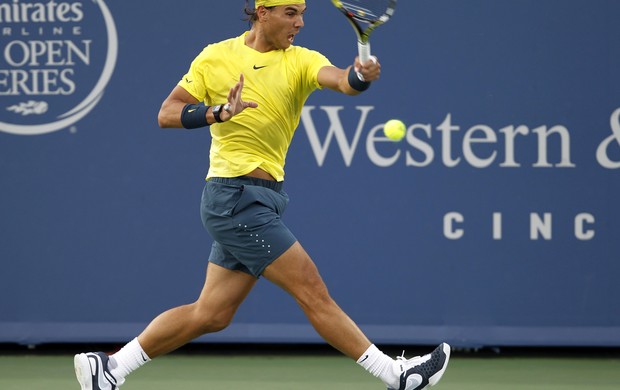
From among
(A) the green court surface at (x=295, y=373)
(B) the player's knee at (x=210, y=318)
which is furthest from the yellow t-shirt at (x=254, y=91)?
(A) the green court surface at (x=295, y=373)

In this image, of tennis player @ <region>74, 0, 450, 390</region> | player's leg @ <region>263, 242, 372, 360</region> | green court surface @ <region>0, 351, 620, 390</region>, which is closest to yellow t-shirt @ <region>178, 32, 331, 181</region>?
tennis player @ <region>74, 0, 450, 390</region>

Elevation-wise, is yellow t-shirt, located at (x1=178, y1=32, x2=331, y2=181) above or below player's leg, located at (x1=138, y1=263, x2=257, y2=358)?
above

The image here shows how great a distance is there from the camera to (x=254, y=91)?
4305 millimetres

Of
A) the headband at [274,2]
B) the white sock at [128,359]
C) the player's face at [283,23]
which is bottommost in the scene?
the white sock at [128,359]

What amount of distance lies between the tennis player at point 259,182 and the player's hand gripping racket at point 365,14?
0.66 ft

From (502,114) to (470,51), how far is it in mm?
344

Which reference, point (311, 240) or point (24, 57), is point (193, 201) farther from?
point (24, 57)

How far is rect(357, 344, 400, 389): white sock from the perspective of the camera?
14.3 ft

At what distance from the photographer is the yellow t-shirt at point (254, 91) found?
4309 millimetres

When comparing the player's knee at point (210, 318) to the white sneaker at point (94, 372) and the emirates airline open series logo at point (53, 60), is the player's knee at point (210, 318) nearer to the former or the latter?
the white sneaker at point (94, 372)

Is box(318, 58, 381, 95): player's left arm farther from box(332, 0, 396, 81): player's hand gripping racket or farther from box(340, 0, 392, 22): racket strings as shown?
box(340, 0, 392, 22): racket strings

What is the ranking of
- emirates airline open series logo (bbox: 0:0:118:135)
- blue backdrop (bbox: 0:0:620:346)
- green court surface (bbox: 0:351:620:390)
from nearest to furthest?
green court surface (bbox: 0:351:620:390) → blue backdrop (bbox: 0:0:620:346) → emirates airline open series logo (bbox: 0:0:118:135)

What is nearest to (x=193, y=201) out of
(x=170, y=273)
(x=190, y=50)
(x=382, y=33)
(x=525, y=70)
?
(x=170, y=273)

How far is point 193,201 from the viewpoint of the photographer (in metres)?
5.92
